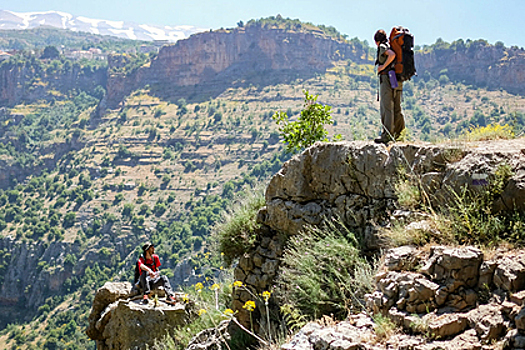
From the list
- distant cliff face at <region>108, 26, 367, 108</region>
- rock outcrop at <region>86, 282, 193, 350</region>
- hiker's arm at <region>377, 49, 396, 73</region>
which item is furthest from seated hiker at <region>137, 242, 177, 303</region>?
distant cliff face at <region>108, 26, 367, 108</region>

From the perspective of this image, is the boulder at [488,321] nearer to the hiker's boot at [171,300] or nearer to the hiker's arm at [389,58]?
the hiker's arm at [389,58]

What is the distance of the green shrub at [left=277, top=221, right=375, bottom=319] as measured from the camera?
4.45 metres

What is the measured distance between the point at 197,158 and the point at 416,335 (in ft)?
320

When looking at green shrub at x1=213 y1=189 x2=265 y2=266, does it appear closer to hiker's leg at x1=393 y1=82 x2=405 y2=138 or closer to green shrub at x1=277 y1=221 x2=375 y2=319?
green shrub at x1=277 y1=221 x2=375 y2=319

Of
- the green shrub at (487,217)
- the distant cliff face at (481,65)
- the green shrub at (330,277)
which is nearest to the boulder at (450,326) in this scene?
the green shrub at (487,217)

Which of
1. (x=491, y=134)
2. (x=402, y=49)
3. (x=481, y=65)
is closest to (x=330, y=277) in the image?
(x=491, y=134)

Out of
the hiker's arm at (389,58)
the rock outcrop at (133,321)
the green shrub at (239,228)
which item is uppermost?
the hiker's arm at (389,58)

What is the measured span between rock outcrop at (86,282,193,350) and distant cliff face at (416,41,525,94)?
102586mm

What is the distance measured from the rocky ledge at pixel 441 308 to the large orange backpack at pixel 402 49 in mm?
2923

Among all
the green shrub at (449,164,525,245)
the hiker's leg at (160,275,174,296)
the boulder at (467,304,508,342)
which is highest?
the green shrub at (449,164,525,245)

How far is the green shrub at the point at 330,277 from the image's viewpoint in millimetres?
4445

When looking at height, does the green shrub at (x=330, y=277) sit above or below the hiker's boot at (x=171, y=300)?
above

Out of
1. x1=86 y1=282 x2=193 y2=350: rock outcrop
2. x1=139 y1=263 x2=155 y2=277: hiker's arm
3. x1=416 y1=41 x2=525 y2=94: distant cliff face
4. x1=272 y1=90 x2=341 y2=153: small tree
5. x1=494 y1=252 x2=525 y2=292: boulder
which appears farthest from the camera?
x1=416 y1=41 x2=525 y2=94: distant cliff face

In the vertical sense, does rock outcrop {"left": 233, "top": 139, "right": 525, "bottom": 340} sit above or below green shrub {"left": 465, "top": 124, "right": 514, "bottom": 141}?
below
